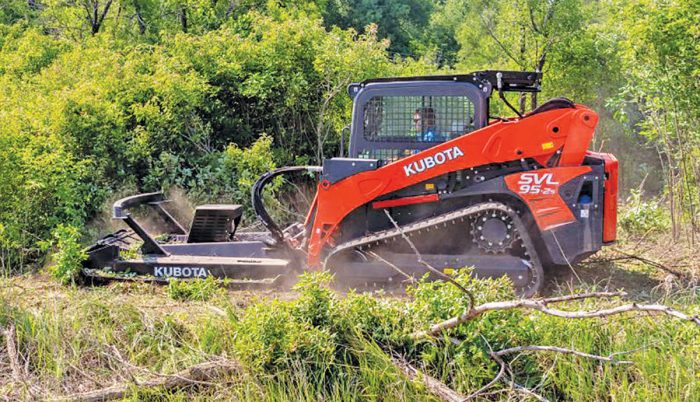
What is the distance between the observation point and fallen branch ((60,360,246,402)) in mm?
5617

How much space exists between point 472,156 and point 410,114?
34.6 inches

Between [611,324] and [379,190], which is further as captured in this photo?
[379,190]

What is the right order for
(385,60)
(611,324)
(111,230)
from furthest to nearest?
(385,60) → (111,230) → (611,324)

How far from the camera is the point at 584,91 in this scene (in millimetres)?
20703

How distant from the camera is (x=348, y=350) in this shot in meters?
5.80

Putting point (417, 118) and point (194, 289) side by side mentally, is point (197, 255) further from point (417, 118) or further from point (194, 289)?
point (417, 118)

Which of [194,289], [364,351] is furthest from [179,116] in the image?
[364,351]

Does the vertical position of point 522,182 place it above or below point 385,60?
below

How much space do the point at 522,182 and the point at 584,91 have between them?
47.7 feet

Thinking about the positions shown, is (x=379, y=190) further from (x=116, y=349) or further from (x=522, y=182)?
(x=116, y=349)

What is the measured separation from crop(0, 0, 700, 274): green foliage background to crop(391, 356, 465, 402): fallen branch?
184 inches

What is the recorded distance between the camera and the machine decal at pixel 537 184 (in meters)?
7.22

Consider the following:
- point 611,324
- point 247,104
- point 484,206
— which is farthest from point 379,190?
point 247,104

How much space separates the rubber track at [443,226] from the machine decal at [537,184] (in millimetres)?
260
